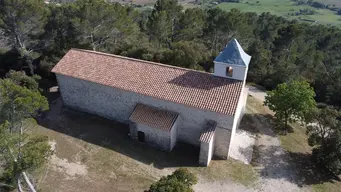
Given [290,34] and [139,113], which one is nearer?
[139,113]

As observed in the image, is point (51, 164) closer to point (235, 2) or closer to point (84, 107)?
point (84, 107)

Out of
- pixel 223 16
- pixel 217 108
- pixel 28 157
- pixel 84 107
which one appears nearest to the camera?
pixel 28 157

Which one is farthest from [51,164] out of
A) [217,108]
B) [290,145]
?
[290,145]

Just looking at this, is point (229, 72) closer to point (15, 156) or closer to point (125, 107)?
point (125, 107)

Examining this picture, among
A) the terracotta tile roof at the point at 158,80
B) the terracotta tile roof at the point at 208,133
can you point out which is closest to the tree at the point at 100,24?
the terracotta tile roof at the point at 158,80

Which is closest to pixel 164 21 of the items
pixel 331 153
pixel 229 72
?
pixel 229 72

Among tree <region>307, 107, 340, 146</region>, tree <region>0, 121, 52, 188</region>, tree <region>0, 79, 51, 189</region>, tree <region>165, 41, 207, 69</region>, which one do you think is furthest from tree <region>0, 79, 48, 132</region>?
tree <region>307, 107, 340, 146</region>

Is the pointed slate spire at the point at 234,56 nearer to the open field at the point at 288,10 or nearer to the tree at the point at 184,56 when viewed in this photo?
the tree at the point at 184,56
